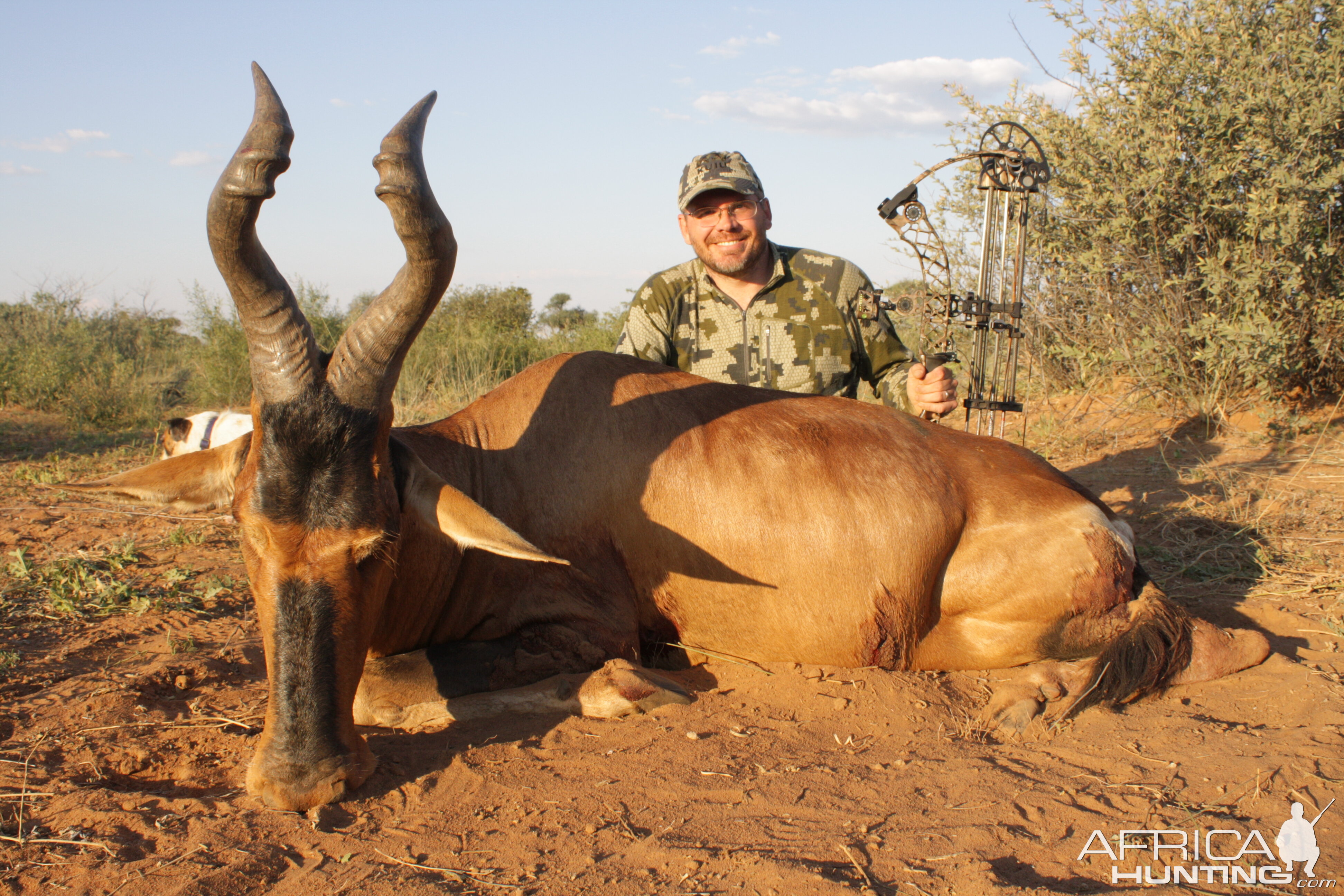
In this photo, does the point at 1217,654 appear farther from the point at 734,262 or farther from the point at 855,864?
the point at 734,262

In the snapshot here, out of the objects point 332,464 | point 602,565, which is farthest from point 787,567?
point 332,464

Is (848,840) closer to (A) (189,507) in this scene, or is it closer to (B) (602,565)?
(B) (602,565)

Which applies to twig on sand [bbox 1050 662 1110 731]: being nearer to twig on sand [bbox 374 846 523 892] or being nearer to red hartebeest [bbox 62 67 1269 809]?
red hartebeest [bbox 62 67 1269 809]

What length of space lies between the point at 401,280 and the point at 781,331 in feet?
12.8

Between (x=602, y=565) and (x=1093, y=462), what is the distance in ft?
21.2

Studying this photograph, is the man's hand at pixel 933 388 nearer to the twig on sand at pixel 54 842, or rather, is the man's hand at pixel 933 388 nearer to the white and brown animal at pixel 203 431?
the twig on sand at pixel 54 842

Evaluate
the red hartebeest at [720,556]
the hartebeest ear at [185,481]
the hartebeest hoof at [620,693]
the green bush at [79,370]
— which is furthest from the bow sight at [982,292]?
the green bush at [79,370]

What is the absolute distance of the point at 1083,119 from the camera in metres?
10.3

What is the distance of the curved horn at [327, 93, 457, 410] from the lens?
313 centimetres

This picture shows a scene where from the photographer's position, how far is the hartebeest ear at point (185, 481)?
3.65m

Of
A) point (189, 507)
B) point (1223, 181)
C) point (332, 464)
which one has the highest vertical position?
point (1223, 181)

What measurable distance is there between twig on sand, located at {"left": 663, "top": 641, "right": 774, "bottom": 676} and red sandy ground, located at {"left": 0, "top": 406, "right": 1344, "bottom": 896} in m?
0.04

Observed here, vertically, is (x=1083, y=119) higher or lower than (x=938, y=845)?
higher

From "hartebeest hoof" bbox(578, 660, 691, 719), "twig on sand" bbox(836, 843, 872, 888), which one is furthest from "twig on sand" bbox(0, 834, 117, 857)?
"twig on sand" bbox(836, 843, 872, 888)
